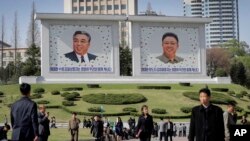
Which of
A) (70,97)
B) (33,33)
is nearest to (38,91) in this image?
(70,97)

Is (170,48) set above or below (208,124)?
above

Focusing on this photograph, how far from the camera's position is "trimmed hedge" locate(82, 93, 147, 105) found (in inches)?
1975

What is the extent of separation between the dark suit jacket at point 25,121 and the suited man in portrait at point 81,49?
52.2 m

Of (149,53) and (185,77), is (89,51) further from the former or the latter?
(185,77)

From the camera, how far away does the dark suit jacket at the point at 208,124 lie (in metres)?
7.70

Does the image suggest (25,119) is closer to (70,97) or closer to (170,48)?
(70,97)

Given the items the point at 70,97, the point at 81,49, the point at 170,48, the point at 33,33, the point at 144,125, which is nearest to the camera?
the point at 144,125

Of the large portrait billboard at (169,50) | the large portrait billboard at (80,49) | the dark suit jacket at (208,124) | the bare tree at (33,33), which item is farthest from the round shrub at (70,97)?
the dark suit jacket at (208,124)

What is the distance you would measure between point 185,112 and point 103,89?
1351cm

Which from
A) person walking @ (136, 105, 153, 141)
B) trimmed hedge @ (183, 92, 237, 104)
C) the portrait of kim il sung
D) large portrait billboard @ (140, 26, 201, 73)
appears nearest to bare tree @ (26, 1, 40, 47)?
large portrait billboard @ (140, 26, 201, 73)

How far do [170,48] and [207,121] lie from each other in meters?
56.7

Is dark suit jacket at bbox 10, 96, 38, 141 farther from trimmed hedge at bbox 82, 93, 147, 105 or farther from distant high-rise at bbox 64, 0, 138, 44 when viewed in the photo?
distant high-rise at bbox 64, 0, 138, 44

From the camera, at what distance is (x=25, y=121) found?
884 centimetres

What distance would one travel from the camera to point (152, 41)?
63.8 meters
